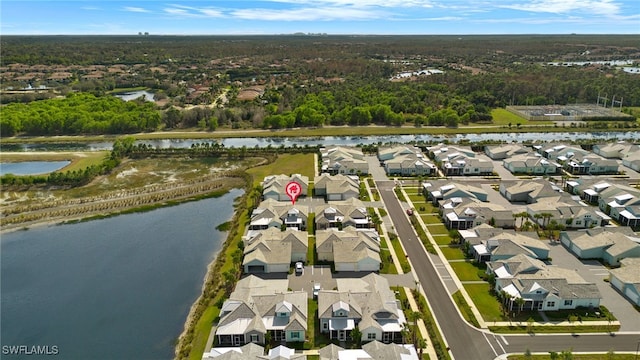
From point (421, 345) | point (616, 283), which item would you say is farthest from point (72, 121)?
point (616, 283)

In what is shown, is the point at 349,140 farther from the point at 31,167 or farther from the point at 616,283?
the point at 616,283

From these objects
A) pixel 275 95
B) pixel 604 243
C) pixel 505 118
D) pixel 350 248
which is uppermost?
pixel 275 95

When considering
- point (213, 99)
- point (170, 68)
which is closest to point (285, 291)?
point (213, 99)

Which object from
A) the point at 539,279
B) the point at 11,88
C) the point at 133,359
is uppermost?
the point at 11,88

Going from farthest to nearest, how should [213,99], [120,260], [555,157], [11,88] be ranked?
[11,88] → [213,99] → [555,157] → [120,260]

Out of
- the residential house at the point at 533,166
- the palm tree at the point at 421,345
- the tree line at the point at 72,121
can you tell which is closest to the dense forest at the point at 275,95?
the tree line at the point at 72,121

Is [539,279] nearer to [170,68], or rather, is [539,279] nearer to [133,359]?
[133,359]

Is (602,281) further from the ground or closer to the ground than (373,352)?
closer to the ground

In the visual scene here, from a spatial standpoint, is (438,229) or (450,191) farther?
(450,191)
